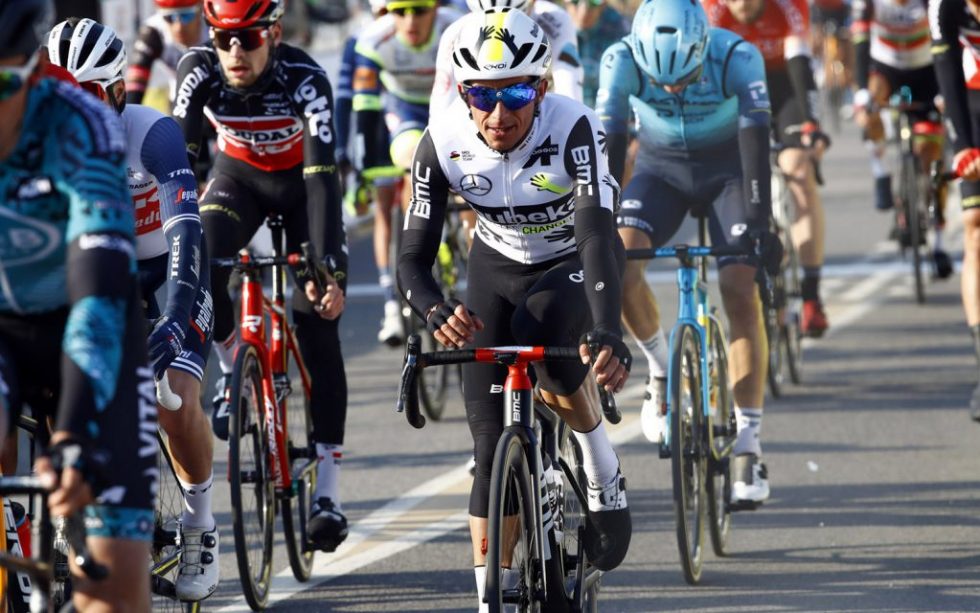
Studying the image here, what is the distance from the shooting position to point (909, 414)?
394 inches

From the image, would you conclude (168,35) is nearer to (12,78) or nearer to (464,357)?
(464,357)

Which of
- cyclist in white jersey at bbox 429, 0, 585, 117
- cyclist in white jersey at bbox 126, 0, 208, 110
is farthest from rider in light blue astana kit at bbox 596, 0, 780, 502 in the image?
cyclist in white jersey at bbox 126, 0, 208, 110

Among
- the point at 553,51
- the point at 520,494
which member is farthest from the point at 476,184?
the point at 553,51

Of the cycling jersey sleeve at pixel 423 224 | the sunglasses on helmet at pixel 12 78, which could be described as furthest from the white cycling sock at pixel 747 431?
the sunglasses on helmet at pixel 12 78

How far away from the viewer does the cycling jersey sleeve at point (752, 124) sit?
7.45 meters

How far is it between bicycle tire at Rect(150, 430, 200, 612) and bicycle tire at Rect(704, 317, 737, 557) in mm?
2172

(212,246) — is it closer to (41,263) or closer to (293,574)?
(293,574)

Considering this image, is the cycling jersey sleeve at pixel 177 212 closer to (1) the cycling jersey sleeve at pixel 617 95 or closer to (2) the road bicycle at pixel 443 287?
(1) the cycling jersey sleeve at pixel 617 95

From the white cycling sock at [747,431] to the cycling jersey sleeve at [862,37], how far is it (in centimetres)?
759

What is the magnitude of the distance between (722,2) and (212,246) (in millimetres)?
4729

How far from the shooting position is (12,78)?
12.3ft

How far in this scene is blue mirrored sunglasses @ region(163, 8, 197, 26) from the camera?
35.4ft

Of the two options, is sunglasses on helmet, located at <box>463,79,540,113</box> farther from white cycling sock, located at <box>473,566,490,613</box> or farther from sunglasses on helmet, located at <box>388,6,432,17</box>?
sunglasses on helmet, located at <box>388,6,432,17</box>

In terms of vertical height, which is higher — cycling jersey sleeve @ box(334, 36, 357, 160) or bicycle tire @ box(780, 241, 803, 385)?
cycling jersey sleeve @ box(334, 36, 357, 160)
